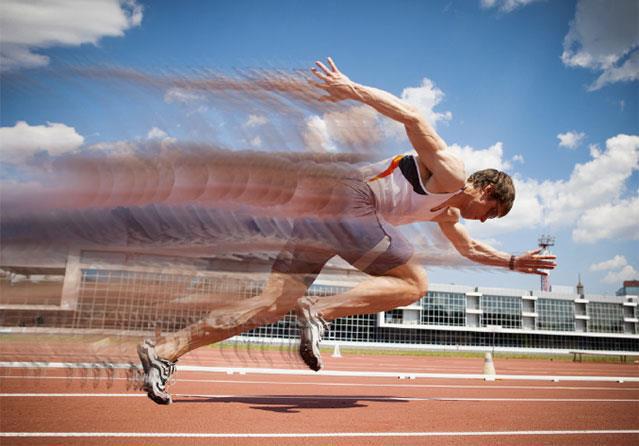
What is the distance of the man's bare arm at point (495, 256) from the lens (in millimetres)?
4928

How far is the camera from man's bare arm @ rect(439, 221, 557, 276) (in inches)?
194

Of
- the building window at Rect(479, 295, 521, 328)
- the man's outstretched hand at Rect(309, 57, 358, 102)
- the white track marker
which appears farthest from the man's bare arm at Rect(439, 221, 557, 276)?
the building window at Rect(479, 295, 521, 328)

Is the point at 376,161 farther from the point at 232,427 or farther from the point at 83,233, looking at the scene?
the point at 232,427

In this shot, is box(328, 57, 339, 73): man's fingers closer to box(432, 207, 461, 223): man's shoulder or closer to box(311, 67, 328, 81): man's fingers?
box(311, 67, 328, 81): man's fingers

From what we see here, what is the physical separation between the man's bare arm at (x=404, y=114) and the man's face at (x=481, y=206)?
0.64m

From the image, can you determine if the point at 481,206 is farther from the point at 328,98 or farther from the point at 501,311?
the point at 501,311

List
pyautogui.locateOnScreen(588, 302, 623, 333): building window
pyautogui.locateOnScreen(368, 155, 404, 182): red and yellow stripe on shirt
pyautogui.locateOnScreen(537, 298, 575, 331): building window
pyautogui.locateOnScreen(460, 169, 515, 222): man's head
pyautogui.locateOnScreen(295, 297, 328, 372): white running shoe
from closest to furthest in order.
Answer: pyautogui.locateOnScreen(368, 155, 404, 182): red and yellow stripe on shirt → pyautogui.locateOnScreen(295, 297, 328, 372): white running shoe → pyautogui.locateOnScreen(460, 169, 515, 222): man's head → pyautogui.locateOnScreen(537, 298, 575, 331): building window → pyautogui.locateOnScreen(588, 302, 623, 333): building window

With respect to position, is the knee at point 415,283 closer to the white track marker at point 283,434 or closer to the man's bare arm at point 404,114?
the man's bare arm at point 404,114

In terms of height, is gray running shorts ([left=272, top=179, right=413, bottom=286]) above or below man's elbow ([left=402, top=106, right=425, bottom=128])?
below

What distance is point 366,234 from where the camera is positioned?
12.4 ft

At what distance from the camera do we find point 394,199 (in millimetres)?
4262

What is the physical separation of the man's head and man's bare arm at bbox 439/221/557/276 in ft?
0.85

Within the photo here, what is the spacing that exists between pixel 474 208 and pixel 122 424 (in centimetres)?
355

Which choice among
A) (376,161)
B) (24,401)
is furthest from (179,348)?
(24,401)
